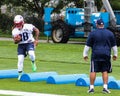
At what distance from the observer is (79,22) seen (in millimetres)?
34188

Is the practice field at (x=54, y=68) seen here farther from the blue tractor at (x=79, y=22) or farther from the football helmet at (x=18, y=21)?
the blue tractor at (x=79, y=22)

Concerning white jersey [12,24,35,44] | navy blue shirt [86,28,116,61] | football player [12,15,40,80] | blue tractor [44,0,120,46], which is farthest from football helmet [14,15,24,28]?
blue tractor [44,0,120,46]

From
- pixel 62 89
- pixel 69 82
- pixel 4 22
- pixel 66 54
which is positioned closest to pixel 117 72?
pixel 69 82

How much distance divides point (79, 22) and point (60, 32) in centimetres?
142

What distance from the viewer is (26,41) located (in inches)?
631

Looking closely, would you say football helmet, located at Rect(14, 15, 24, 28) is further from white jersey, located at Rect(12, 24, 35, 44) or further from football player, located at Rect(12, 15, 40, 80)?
white jersey, located at Rect(12, 24, 35, 44)

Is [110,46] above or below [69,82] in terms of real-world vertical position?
above

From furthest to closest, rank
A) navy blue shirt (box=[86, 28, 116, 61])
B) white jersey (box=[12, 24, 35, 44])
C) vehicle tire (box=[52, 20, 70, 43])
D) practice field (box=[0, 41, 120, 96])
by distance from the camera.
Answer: vehicle tire (box=[52, 20, 70, 43])
white jersey (box=[12, 24, 35, 44])
practice field (box=[0, 41, 120, 96])
navy blue shirt (box=[86, 28, 116, 61])

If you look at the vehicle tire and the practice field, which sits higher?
the vehicle tire

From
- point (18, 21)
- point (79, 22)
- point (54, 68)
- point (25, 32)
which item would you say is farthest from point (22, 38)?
point (79, 22)

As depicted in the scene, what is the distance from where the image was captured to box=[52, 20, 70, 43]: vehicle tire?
34.2 m

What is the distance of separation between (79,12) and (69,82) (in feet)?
65.7

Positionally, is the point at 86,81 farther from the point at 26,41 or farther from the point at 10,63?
the point at 10,63

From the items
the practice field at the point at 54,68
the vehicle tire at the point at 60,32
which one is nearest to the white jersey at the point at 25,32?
the practice field at the point at 54,68
